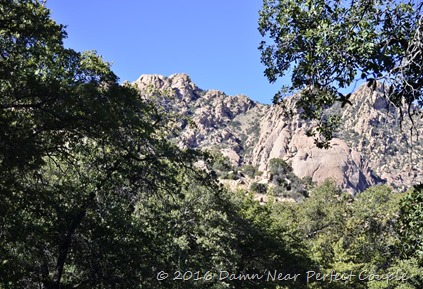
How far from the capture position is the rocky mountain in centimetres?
11181

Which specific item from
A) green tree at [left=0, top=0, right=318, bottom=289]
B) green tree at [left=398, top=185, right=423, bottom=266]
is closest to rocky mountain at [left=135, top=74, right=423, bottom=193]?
green tree at [left=0, top=0, right=318, bottom=289]

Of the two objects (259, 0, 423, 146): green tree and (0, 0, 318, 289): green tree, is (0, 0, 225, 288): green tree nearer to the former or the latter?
(0, 0, 318, 289): green tree

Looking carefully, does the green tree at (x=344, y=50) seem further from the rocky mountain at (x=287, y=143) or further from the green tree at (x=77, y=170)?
the rocky mountain at (x=287, y=143)

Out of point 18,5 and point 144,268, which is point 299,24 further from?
point 144,268

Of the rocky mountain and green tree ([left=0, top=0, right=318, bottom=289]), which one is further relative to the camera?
the rocky mountain

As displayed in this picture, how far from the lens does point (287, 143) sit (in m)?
128

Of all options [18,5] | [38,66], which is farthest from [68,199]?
[18,5]

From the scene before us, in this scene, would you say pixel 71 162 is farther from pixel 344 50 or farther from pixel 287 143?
pixel 287 143

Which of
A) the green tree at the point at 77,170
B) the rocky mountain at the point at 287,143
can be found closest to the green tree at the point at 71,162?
the green tree at the point at 77,170

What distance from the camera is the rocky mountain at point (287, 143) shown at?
4402 inches

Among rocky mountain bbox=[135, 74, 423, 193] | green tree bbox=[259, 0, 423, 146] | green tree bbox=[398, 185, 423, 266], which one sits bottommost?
green tree bbox=[398, 185, 423, 266]

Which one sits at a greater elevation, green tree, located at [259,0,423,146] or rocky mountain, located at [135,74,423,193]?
rocky mountain, located at [135,74,423,193]

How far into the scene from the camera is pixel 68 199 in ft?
35.0

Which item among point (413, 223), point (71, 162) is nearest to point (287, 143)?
point (71, 162)
